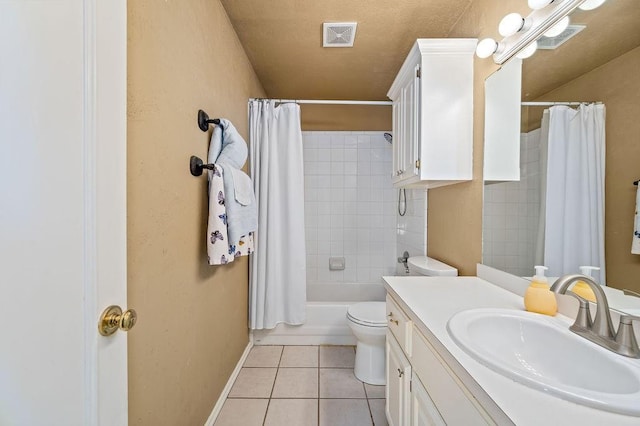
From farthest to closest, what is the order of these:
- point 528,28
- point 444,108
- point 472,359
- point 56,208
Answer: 1. point 444,108
2. point 528,28
3. point 472,359
4. point 56,208

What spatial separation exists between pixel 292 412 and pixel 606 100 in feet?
6.49

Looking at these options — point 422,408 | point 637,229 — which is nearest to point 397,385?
point 422,408

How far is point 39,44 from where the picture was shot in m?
0.44

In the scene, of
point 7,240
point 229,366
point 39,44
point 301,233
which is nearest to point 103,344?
point 7,240

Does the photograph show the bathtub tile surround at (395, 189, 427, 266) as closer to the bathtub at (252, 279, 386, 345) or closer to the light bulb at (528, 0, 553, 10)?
the bathtub at (252, 279, 386, 345)

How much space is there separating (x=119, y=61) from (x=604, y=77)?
135cm

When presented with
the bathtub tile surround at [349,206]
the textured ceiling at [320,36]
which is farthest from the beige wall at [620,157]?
the bathtub tile surround at [349,206]

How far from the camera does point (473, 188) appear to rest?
155 cm

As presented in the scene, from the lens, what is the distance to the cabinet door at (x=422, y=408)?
0.80m

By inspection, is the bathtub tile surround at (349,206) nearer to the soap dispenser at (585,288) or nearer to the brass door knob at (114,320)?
the soap dispenser at (585,288)

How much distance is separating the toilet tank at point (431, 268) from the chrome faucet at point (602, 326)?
31.1 inches

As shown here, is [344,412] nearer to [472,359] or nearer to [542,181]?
[472,359]

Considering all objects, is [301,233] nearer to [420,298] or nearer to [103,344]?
[420,298]

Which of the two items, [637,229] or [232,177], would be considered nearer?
[637,229]
